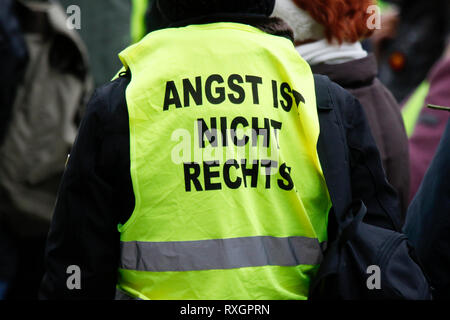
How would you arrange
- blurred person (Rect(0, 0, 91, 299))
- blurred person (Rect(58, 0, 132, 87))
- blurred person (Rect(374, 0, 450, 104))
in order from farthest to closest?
blurred person (Rect(374, 0, 450, 104))
blurred person (Rect(58, 0, 132, 87))
blurred person (Rect(0, 0, 91, 299))

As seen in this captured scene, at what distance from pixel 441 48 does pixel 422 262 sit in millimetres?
3337

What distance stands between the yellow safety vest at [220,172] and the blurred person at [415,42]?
3.28m

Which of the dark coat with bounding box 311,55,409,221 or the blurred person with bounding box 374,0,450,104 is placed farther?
the blurred person with bounding box 374,0,450,104

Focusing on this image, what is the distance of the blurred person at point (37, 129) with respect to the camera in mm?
3371

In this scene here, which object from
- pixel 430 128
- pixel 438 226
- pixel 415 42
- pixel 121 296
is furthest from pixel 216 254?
pixel 415 42

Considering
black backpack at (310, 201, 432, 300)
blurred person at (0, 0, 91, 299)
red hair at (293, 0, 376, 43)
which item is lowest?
blurred person at (0, 0, 91, 299)

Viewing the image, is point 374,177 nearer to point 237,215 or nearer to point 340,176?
point 340,176

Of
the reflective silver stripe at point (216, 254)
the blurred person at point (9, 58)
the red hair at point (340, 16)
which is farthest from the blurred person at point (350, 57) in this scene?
the blurred person at point (9, 58)

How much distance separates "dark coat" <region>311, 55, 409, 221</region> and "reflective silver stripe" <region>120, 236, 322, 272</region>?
0.79m

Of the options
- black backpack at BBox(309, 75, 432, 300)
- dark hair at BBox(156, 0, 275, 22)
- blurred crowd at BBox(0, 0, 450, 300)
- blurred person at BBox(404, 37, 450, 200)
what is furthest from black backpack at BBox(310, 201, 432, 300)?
blurred person at BBox(404, 37, 450, 200)

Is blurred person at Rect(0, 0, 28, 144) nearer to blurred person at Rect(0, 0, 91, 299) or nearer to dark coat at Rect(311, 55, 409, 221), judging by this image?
blurred person at Rect(0, 0, 91, 299)

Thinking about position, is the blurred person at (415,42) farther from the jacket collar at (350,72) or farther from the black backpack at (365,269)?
the black backpack at (365,269)

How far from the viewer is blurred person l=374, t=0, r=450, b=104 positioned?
15.9 ft

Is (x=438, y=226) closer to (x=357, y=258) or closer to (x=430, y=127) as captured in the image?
(x=357, y=258)
